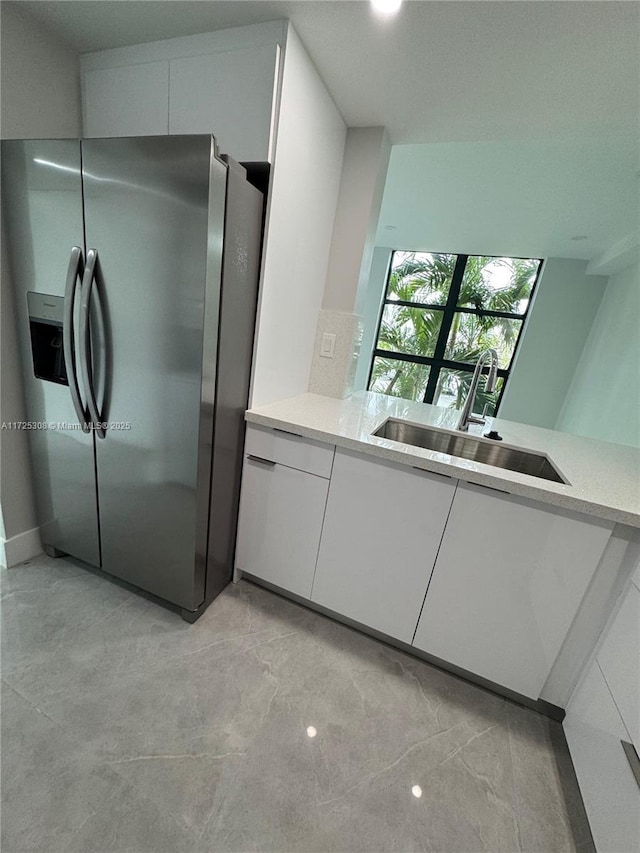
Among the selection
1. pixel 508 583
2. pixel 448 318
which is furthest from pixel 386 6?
pixel 448 318

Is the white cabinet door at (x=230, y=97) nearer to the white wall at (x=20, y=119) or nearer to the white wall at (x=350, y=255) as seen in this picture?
the white wall at (x=20, y=119)

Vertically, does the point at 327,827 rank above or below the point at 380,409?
below

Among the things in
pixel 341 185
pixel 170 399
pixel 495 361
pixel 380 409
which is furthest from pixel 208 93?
pixel 495 361

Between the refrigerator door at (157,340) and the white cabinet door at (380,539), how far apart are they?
55cm

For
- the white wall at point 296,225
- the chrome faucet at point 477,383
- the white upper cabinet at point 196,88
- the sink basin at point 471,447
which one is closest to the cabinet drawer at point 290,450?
the white wall at point 296,225

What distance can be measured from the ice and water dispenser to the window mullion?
4.06 m

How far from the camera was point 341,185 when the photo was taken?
1820 mm

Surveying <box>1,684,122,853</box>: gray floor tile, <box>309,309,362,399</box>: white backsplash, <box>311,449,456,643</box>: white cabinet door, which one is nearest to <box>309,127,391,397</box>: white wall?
<box>309,309,362,399</box>: white backsplash

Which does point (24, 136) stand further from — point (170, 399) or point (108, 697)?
point (108, 697)

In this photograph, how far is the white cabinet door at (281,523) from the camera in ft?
5.00

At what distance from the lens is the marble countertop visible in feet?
3.70

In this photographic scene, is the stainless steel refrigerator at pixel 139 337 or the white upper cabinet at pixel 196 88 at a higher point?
the white upper cabinet at pixel 196 88

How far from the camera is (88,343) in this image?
1.31 meters

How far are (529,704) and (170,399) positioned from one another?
1.82 m
